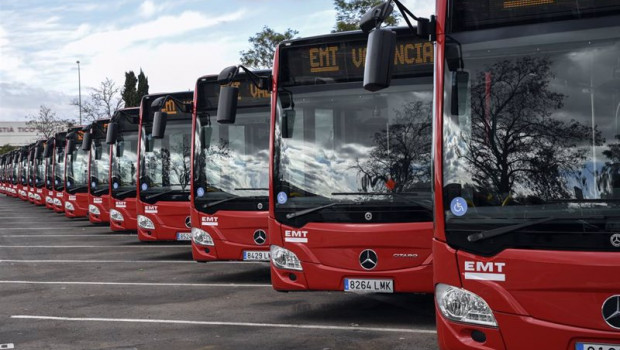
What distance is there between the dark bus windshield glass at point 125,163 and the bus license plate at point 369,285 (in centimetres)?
1283

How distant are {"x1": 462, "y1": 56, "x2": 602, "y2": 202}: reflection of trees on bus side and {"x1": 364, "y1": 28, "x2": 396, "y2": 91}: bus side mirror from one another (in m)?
0.61

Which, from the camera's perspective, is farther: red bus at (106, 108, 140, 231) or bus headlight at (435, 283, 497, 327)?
red bus at (106, 108, 140, 231)

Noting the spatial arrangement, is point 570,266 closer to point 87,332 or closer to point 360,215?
point 360,215

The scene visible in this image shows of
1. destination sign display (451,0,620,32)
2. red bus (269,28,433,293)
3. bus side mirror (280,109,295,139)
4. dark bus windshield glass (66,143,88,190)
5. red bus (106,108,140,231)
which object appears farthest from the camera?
dark bus windshield glass (66,143,88,190)

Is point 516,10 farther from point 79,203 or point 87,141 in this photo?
point 79,203

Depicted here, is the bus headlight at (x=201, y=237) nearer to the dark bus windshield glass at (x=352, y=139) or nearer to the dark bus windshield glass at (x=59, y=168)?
the dark bus windshield glass at (x=352, y=139)

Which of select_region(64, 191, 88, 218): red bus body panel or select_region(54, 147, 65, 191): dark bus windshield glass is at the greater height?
select_region(54, 147, 65, 191): dark bus windshield glass

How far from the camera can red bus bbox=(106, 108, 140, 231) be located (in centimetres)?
2128

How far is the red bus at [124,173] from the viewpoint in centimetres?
2128

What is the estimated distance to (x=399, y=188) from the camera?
360 inches

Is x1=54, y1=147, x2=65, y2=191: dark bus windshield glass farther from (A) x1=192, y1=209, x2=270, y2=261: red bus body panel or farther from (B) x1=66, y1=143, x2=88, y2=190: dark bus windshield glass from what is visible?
(A) x1=192, y1=209, x2=270, y2=261: red bus body panel

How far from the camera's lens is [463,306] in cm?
620

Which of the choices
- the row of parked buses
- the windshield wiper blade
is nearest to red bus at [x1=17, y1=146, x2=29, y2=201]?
the row of parked buses

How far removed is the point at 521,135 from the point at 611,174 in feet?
2.12
